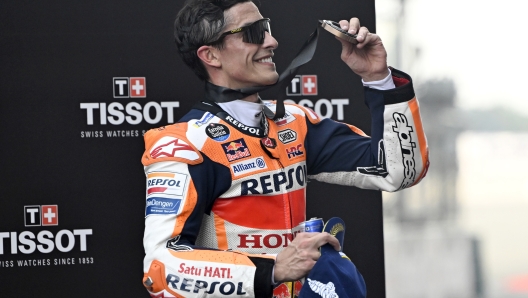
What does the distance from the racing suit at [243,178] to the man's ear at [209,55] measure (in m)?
0.13

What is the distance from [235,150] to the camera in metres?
1.97

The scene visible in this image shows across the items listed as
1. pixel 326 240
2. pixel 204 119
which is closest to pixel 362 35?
pixel 204 119

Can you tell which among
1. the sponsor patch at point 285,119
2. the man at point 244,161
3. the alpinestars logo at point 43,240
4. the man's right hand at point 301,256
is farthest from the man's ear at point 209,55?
the alpinestars logo at point 43,240

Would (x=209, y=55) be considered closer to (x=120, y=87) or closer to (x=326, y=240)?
(x=326, y=240)

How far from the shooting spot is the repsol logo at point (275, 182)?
1946 mm

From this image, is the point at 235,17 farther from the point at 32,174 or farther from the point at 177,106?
the point at 32,174

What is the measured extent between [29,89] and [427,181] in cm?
244

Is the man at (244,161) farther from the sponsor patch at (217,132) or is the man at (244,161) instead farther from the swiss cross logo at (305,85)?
the swiss cross logo at (305,85)

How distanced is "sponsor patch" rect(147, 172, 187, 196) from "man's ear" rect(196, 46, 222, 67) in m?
0.40

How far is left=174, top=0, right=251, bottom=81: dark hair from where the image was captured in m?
2.07

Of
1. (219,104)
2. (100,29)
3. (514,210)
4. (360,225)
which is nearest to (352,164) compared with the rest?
(219,104)

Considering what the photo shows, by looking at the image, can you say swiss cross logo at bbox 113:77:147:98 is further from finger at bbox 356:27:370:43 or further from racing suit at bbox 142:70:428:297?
finger at bbox 356:27:370:43

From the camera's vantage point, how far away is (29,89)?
9.83ft

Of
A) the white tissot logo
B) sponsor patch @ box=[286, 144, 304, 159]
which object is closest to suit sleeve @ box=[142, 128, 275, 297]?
the white tissot logo
